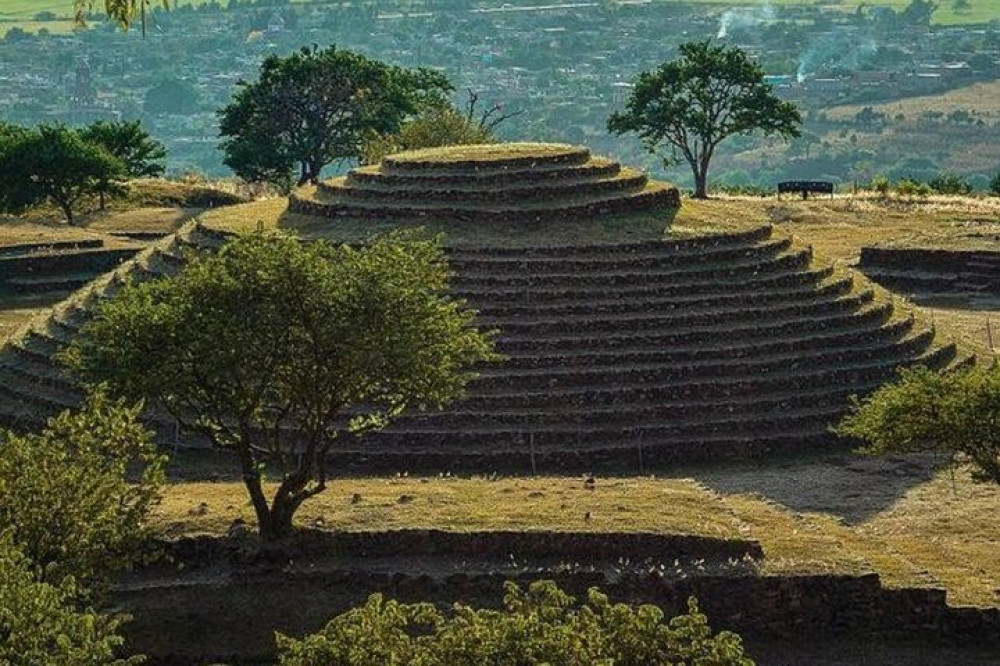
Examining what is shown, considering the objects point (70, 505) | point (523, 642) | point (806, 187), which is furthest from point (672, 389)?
point (806, 187)

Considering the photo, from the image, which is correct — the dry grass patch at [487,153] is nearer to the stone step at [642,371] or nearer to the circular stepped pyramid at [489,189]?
the circular stepped pyramid at [489,189]

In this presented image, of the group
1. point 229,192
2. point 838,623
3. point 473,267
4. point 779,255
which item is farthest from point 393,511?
point 229,192

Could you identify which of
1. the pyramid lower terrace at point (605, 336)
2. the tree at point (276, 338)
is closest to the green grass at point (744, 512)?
the pyramid lower terrace at point (605, 336)

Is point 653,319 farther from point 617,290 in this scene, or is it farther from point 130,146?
point 130,146

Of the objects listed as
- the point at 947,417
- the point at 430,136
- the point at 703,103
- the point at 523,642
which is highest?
the point at 703,103

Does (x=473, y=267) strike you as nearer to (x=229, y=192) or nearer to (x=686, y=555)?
(x=686, y=555)
